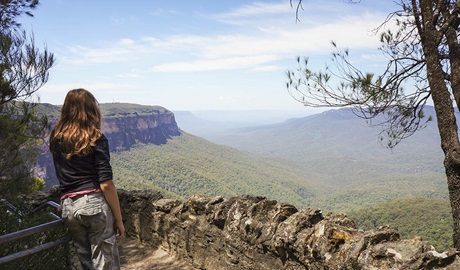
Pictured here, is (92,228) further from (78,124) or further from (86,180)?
(78,124)

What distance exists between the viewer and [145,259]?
525 centimetres

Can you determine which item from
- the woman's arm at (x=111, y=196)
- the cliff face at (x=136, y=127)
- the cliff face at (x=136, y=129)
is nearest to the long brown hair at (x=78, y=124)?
the woman's arm at (x=111, y=196)

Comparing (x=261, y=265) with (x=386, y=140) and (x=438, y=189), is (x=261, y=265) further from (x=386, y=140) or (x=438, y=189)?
(x=438, y=189)

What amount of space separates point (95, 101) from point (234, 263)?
2411 mm

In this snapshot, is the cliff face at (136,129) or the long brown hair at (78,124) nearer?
the long brown hair at (78,124)

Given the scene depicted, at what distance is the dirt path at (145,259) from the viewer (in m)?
4.84

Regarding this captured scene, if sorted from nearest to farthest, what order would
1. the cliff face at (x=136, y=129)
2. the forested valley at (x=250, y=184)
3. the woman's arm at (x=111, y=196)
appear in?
the woman's arm at (x=111, y=196)
the forested valley at (x=250, y=184)
the cliff face at (x=136, y=129)

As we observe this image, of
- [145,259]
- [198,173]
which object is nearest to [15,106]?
[145,259]

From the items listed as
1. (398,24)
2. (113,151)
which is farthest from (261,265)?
(113,151)

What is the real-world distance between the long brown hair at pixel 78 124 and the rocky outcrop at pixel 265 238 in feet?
6.34

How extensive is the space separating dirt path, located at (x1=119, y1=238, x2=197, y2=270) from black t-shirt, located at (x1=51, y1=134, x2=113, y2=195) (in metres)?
2.69

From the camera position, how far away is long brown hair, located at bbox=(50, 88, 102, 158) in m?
2.34

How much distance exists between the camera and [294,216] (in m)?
3.30

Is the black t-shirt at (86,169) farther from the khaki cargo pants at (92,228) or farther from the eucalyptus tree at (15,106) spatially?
the eucalyptus tree at (15,106)
